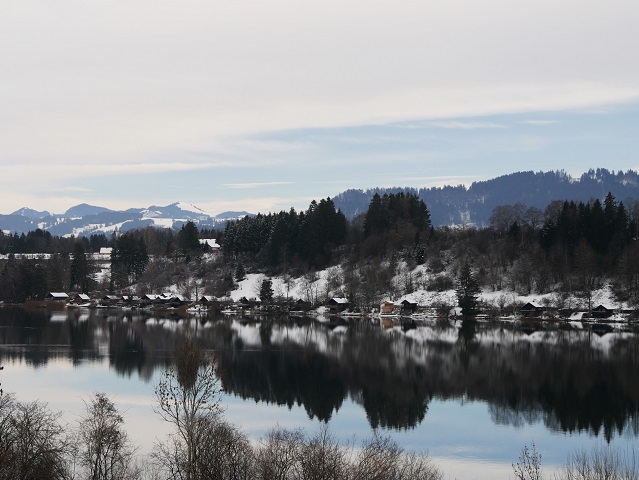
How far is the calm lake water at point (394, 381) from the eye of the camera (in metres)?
41.2

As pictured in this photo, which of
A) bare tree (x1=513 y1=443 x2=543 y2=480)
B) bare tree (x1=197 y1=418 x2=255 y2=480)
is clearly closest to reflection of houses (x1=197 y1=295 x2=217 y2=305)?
bare tree (x1=513 y1=443 x2=543 y2=480)

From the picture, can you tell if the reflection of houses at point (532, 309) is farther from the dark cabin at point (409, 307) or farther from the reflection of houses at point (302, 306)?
the reflection of houses at point (302, 306)

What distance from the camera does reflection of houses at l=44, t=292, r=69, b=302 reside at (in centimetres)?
14838

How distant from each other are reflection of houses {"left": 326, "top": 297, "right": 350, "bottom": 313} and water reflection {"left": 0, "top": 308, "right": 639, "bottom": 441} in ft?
70.8

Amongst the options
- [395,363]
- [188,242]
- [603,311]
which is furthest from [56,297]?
[395,363]

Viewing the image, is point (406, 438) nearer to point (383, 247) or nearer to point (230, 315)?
point (230, 315)

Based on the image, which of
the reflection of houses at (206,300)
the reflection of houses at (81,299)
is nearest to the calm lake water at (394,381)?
the reflection of houses at (206,300)

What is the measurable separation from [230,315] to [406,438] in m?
83.4

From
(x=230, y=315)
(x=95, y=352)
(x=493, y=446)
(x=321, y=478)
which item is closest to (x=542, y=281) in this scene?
(x=230, y=315)

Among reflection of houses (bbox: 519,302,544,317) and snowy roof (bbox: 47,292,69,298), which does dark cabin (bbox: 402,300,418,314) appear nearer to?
reflection of houses (bbox: 519,302,544,317)

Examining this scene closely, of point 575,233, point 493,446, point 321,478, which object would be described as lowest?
point 493,446

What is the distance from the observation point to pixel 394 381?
58531 millimetres

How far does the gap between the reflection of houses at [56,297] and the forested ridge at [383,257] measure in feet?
4.12

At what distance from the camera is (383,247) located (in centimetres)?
13562
